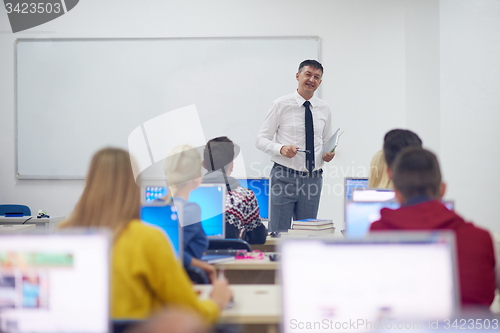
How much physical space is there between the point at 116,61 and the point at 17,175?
69.1 inches

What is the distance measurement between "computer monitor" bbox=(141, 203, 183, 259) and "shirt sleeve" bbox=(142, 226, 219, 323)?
2.60ft

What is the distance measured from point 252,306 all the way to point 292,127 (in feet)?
9.00

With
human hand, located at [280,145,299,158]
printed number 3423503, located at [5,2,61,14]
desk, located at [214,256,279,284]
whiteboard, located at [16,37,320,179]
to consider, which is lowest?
desk, located at [214,256,279,284]

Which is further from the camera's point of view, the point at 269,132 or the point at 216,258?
the point at 269,132

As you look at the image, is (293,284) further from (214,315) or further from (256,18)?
(256,18)

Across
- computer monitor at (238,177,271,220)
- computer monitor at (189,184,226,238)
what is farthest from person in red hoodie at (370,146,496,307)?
computer monitor at (238,177,271,220)

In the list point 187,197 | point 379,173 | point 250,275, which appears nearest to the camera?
point 187,197

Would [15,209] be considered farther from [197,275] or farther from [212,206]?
[197,275]

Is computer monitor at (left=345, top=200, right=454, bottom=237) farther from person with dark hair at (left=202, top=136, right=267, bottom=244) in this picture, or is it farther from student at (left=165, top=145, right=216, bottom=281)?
person with dark hair at (left=202, top=136, right=267, bottom=244)

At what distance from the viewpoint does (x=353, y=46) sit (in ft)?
17.4

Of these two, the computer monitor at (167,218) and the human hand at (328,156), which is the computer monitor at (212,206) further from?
the human hand at (328,156)

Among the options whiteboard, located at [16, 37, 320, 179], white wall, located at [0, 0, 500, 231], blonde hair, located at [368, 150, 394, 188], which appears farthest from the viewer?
whiteboard, located at [16, 37, 320, 179]

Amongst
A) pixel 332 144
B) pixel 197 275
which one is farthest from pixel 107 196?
pixel 332 144

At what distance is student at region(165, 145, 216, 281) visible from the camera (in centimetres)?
239
